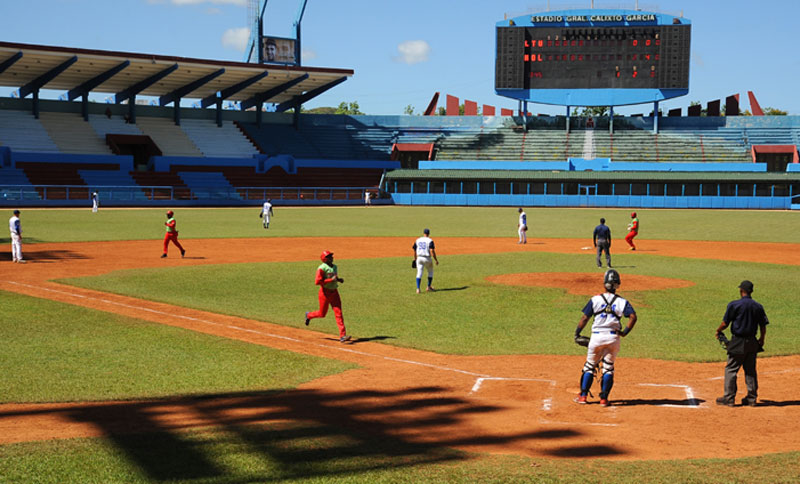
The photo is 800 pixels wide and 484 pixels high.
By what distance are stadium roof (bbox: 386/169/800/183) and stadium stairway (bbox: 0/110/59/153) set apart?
110 ft

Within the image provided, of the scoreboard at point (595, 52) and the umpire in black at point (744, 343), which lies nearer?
the umpire in black at point (744, 343)

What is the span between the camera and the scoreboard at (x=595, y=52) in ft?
244

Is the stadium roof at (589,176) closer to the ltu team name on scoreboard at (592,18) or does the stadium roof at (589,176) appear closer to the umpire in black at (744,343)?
the ltu team name on scoreboard at (592,18)

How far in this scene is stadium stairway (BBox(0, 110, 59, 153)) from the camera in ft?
227

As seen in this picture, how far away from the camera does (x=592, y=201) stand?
75438mm

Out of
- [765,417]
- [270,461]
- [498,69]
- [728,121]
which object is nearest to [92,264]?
[270,461]

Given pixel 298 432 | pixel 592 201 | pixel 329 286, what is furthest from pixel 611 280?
pixel 592 201

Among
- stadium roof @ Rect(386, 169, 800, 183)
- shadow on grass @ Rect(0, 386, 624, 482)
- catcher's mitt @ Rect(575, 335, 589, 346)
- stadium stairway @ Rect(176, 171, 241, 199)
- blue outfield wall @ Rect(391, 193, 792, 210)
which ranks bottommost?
shadow on grass @ Rect(0, 386, 624, 482)

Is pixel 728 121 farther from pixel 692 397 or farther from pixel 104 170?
pixel 692 397

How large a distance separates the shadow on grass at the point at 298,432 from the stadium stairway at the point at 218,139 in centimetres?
7166

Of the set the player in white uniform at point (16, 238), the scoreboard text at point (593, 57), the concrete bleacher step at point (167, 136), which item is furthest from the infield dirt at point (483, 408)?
the scoreboard text at point (593, 57)

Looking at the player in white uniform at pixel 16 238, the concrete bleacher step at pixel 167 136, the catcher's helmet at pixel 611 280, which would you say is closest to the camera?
the catcher's helmet at pixel 611 280

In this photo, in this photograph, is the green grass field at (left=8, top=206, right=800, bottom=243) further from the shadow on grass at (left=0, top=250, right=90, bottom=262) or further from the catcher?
the catcher

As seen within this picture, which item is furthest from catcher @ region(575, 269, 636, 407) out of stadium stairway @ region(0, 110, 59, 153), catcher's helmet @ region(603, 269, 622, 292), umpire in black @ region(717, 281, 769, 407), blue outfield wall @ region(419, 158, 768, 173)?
blue outfield wall @ region(419, 158, 768, 173)
